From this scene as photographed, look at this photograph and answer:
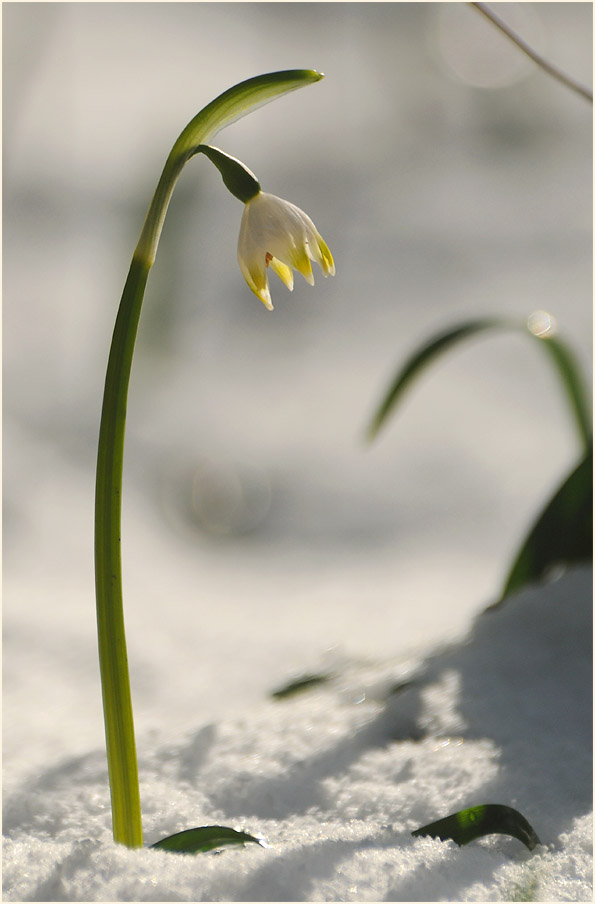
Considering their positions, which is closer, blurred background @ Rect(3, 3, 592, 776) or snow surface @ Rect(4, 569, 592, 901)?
snow surface @ Rect(4, 569, 592, 901)

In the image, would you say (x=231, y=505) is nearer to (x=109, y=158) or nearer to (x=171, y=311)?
(x=171, y=311)

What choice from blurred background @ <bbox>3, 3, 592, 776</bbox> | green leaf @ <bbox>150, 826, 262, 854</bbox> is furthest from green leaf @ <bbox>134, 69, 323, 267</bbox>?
blurred background @ <bbox>3, 3, 592, 776</bbox>

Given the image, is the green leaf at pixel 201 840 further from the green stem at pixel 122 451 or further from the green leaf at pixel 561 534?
the green leaf at pixel 561 534

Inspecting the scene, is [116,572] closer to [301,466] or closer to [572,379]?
[572,379]

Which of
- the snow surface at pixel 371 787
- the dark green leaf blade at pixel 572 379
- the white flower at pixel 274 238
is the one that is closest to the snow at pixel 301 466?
the snow surface at pixel 371 787

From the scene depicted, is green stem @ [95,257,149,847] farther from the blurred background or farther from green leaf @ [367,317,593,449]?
green leaf @ [367,317,593,449]

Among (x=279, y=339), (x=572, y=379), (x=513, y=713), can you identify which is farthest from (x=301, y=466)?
(x=513, y=713)

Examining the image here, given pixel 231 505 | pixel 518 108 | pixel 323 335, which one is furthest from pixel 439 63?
pixel 231 505
